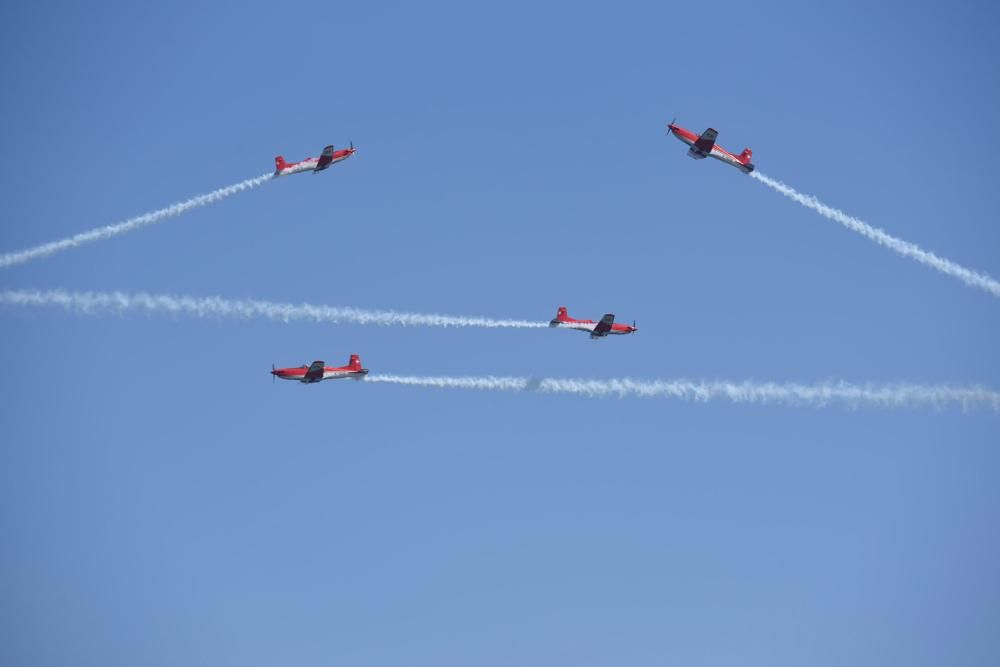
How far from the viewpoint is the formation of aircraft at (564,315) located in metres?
94.2

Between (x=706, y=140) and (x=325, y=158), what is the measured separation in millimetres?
25662

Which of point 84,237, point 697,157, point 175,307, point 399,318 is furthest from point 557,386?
point 84,237

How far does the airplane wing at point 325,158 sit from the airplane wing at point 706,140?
24675mm

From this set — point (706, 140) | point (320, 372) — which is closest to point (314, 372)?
point (320, 372)

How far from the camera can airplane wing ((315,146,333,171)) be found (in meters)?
103

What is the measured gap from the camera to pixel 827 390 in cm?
9762

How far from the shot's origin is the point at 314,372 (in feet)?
309

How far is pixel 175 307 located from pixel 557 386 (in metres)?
24.5

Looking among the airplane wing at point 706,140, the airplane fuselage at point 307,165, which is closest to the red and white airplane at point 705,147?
the airplane wing at point 706,140

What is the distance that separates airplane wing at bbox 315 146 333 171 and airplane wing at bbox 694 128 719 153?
24.7 metres

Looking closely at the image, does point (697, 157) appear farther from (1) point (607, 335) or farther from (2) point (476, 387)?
(2) point (476, 387)

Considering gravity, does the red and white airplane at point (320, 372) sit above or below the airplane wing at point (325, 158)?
below

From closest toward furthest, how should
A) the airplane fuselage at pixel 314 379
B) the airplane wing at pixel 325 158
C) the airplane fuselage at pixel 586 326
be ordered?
the airplane fuselage at pixel 314 379 → the airplane fuselage at pixel 586 326 → the airplane wing at pixel 325 158

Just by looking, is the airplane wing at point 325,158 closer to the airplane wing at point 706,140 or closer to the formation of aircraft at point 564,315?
the formation of aircraft at point 564,315
